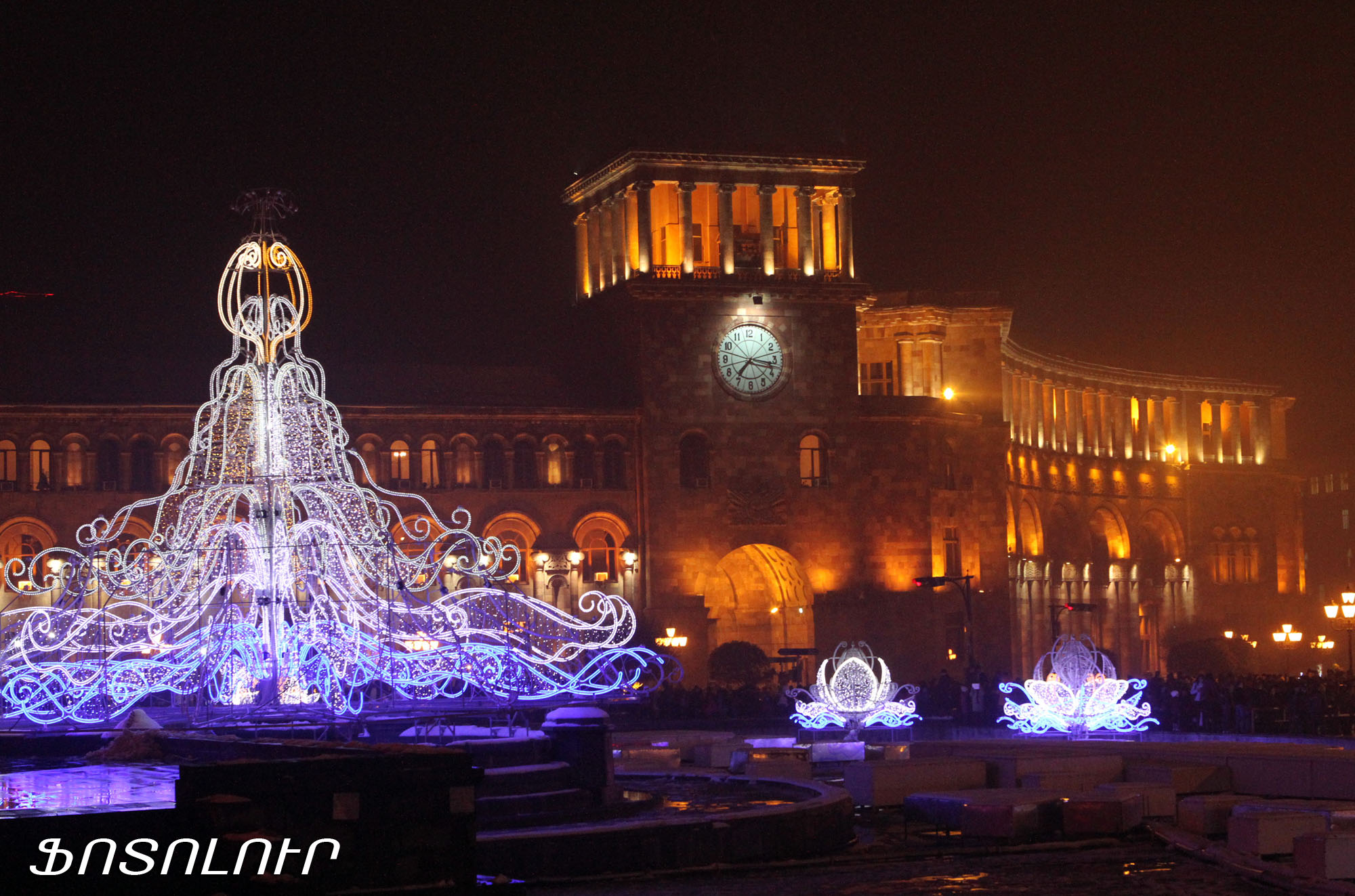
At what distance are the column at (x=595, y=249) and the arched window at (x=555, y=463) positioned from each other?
20.2 ft

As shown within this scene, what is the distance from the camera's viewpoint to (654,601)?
183ft

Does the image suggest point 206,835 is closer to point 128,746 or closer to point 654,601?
point 128,746

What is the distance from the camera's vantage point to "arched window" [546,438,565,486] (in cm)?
5638

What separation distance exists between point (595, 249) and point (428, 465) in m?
9.35

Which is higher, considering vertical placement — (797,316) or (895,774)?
(797,316)

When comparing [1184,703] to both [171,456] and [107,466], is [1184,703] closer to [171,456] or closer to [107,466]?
[171,456]

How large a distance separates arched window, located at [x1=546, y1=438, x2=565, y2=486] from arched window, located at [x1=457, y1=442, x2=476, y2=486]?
6.37ft

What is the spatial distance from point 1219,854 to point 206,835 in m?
10.1

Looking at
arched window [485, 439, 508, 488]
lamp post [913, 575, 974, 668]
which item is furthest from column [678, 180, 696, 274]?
lamp post [913, 575, 974, 668]

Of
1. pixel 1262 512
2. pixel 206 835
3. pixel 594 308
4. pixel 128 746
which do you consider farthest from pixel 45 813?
pixel 1262 512

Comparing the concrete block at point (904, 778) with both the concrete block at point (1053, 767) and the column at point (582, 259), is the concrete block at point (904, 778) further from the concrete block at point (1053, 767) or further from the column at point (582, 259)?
the column at point (582, 259)

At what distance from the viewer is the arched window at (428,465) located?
55594mm

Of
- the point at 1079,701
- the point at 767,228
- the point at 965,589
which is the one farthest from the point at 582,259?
the point at 1079,701

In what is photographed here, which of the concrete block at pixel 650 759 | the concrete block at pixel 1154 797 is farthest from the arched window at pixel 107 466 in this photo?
the concrete block at pixel 1154 797
